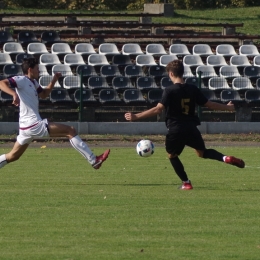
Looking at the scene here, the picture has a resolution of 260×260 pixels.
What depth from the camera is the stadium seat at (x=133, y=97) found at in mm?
27766

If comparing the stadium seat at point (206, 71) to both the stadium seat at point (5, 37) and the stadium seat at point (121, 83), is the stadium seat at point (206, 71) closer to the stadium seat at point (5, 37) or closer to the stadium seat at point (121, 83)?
the stadium seat at point (121, 83)

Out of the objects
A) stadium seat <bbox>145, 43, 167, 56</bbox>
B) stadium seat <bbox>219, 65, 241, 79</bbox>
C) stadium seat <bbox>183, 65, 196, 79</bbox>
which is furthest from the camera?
stadium seat <bbox>145, 43, 167, 56</bbox>

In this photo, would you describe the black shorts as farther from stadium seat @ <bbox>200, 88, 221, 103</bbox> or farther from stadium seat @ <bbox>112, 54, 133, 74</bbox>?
stadium seat @ <bbox>112, 54, 133, 74</bbox>

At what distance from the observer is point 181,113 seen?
41.0 feet

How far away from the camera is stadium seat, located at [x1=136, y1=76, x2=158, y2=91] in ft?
94.3

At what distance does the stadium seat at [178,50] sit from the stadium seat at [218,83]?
3.45 m

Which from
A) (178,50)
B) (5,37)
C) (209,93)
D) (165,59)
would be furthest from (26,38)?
(209,93)

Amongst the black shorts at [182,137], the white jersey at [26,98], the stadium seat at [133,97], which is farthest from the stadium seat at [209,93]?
the black shorts at [182,137]

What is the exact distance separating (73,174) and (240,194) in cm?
429

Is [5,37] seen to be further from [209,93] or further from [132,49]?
[209,93]

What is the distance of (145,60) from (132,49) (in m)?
1.43

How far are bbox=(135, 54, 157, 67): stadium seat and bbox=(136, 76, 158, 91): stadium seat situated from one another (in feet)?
6.38

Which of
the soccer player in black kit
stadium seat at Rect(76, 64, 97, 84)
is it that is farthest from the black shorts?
stadium seat at Rect(76, 64, 97, 84)

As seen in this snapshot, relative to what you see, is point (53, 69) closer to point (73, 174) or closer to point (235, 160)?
point (73, 174)
